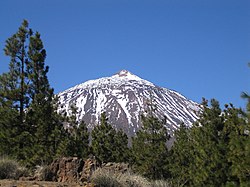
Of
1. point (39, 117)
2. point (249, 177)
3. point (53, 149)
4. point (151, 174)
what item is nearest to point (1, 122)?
point (39, 117)

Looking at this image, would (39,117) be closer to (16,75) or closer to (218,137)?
(16,75)

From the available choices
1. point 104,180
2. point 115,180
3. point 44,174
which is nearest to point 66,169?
point 44,174

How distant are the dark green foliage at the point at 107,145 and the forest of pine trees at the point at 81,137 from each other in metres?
0.09

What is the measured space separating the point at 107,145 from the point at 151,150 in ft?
14.9

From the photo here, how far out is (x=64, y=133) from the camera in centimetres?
2767

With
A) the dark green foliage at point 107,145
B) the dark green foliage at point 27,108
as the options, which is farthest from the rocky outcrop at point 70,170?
the dark green foliage at point 107,145

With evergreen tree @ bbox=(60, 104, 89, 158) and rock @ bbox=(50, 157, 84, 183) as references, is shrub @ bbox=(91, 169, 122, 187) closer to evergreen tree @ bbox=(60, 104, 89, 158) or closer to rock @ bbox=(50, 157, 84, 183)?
rock @ bbox=(50, 157, 84, 183)

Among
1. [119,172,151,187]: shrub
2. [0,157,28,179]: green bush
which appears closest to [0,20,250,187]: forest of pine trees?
[119,172,151,187]: shrub

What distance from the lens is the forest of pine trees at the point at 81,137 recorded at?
18531mm

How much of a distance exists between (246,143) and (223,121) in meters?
9.36

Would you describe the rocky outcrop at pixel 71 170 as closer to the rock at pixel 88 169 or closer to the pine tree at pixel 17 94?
the rock at pixel 88 169

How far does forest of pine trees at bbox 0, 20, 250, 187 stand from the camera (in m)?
18.5

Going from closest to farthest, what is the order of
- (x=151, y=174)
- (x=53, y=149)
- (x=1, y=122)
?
(x=1, y=122)
(x=53, y=149)
(x=151, y=174)

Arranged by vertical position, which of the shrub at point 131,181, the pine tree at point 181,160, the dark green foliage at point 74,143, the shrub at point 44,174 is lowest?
the shrub at point 131,181
